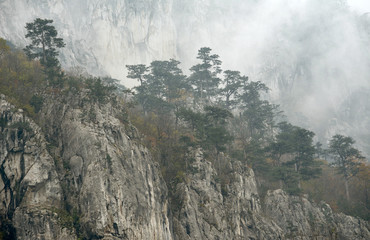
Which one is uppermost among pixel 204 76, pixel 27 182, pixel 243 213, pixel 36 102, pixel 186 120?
pixel 204 76

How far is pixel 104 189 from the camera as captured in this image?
27297 millimetres

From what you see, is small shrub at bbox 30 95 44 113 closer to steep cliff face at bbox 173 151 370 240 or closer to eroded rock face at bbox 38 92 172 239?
eroded rock face at bbox 38 92 172 239

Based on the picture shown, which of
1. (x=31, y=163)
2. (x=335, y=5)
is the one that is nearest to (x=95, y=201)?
Answer: (x=31, y=163)

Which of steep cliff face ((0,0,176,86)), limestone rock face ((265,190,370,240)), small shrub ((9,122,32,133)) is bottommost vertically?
limestone rock face ((265,190,370,240))

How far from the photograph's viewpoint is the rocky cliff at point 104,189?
83.4 ft

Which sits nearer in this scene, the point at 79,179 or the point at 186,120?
the point at 79,179

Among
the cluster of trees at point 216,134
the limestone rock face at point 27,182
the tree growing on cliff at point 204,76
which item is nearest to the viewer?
the limestone rock face at point 27,182

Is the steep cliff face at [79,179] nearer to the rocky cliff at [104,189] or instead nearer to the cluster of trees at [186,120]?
the rocky cliff at [104,189]

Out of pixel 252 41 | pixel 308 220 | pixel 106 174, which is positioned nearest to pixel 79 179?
pixel 106 174

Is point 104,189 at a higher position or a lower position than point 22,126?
lower

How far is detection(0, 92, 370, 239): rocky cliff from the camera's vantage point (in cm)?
2542

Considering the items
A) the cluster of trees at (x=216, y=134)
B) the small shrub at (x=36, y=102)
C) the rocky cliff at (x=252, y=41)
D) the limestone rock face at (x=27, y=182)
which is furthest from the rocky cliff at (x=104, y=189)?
the rocky cliff at (x=252, y=41)

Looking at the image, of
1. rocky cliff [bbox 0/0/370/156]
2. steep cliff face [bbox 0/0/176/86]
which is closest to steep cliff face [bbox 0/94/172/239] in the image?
steep cliff face [bbox 0/0/176/86]

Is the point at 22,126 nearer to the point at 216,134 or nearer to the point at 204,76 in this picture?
the point at 216,134
